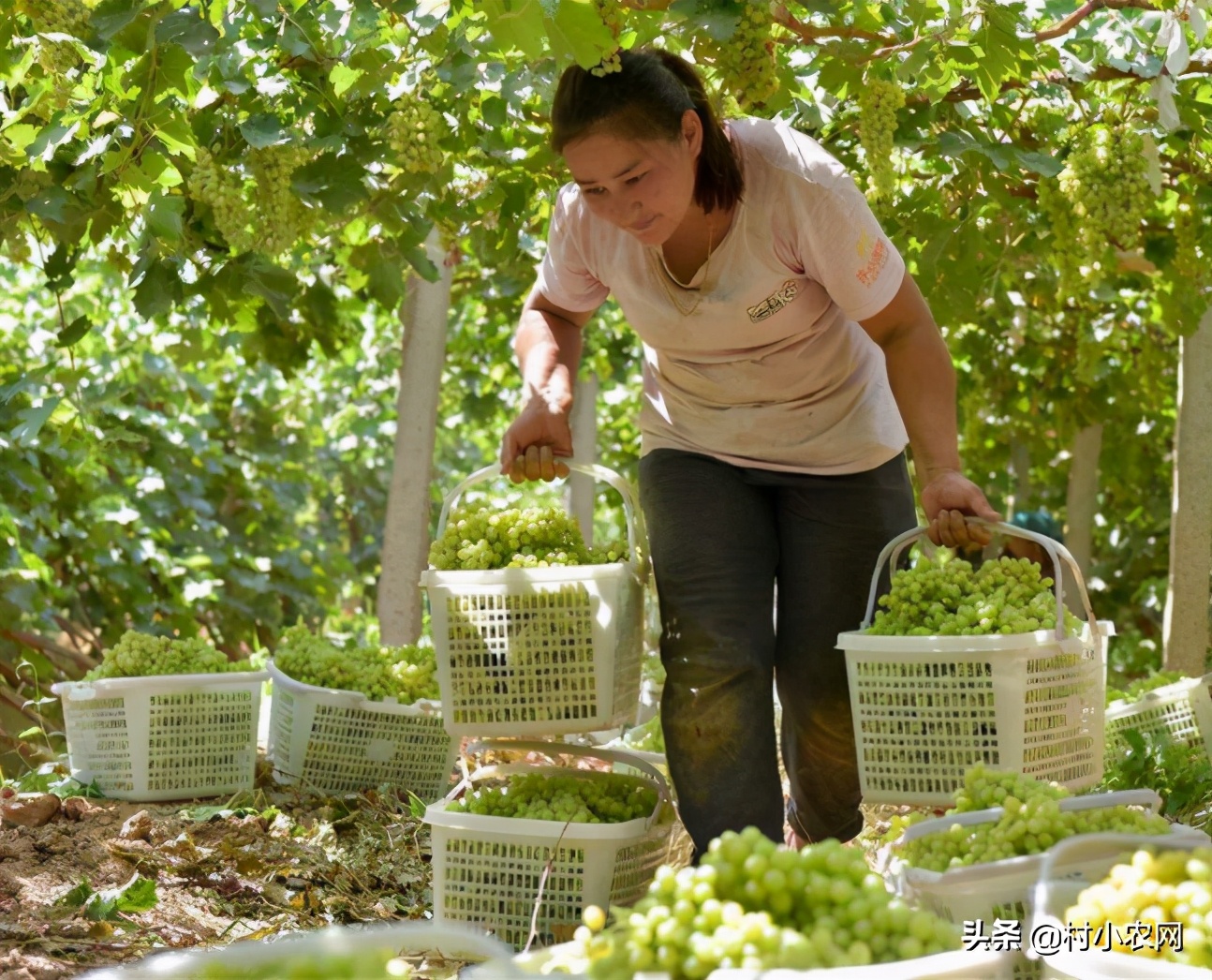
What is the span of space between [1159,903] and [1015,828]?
0.31 m

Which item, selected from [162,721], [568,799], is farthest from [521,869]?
[162,721]

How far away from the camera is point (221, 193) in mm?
3293

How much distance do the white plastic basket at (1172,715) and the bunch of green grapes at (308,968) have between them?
2978mm

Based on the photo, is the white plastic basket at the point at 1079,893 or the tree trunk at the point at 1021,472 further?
the tree trunk at the point at 1021,472

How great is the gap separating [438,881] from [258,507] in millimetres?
6582

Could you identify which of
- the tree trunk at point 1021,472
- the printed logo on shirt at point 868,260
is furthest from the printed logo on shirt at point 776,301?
the tree trunk at point 1021,472

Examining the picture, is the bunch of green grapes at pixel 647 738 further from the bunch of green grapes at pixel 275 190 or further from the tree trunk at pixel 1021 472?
the tree trunk at pixel 1021 472

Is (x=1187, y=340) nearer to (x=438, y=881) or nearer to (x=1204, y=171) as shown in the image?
(x=1204, y=171)

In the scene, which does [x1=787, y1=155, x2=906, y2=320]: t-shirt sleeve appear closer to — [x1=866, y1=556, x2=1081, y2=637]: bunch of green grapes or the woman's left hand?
the woman's left hand

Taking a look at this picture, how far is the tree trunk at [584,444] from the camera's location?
6883mm

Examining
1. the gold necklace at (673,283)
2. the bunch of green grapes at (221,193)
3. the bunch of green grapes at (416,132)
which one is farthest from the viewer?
the bunch of green grapes at (416,132)

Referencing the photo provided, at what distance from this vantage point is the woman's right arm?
2.81 meters

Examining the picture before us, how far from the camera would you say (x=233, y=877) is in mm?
3188

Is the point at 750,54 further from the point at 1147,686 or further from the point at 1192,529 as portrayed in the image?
the point at 1192,529
